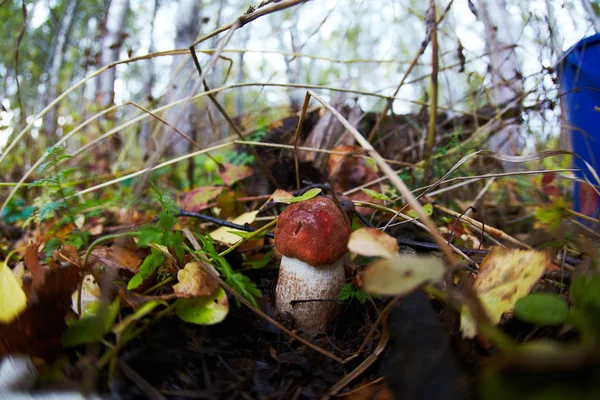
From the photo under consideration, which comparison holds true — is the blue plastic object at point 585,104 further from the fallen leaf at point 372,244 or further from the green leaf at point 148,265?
the green leaf at point 148,265

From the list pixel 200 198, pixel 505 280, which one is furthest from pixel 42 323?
pixel 505 280

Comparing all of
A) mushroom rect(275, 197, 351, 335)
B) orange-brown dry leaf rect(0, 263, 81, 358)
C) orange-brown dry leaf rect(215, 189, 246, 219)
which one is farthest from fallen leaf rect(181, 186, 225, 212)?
orange-brown dry leaf rect(0, 263, 81, 358)

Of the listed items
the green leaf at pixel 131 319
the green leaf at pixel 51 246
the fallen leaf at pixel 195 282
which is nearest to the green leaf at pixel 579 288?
the fallen leaf at pixel 195 282

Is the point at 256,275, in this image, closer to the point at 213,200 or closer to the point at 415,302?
the point at 213,200

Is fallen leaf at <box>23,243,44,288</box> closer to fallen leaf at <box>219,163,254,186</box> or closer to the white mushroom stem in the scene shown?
the white mushroom stem

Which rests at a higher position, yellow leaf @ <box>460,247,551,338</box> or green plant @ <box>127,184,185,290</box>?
green plant @ <box>127,184,185,290</box>
